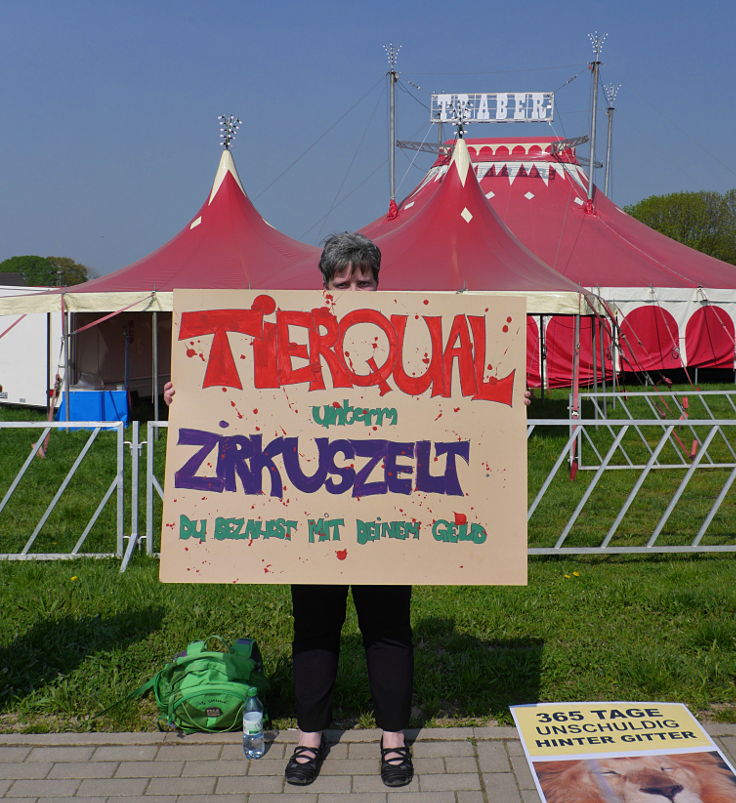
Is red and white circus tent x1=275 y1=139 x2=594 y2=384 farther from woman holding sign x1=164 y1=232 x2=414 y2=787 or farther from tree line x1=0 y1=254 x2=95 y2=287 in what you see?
tree line x1=0 y1=254 x2=95 y2=287

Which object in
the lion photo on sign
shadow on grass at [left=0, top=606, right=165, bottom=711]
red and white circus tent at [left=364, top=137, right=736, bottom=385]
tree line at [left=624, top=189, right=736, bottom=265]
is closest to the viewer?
the lion photo on sign

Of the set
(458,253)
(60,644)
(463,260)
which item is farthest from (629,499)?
(458,253)

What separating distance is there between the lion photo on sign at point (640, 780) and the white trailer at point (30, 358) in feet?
44.4

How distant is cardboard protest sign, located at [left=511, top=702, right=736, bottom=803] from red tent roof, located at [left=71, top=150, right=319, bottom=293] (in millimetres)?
10327

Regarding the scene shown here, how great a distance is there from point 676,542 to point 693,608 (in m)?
1.78

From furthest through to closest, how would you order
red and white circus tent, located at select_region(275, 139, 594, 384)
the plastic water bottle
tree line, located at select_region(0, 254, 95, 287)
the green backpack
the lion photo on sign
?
tree line, located at select_region(0, 254, 95, 287) < red and white circus tent, located at select_region(275, 139, 594, 384) < the green backpack < the plastic water bottle < the lion photo on sign

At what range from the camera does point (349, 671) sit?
3910mm

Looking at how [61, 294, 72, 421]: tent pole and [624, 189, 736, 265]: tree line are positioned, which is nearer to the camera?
[61, 294, 72, 421]: tent pole

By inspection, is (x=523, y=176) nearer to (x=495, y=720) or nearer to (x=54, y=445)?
(x=54, y=445)

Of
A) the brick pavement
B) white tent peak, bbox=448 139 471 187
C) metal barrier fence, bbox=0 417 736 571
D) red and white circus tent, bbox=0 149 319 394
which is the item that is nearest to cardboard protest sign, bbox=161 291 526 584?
the brick pavement

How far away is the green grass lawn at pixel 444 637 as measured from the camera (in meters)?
3.68

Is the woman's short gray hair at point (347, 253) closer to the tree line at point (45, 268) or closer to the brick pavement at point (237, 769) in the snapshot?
the brick pavement at point (237, 769)

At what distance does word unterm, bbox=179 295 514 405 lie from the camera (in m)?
3.10

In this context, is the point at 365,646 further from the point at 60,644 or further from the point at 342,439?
the point at 60,644
